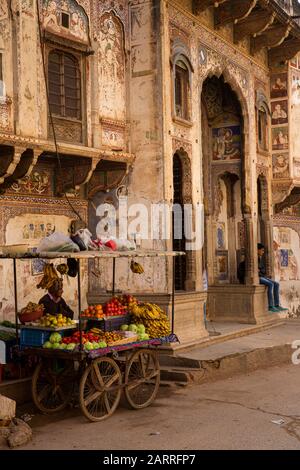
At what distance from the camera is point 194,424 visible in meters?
8.20

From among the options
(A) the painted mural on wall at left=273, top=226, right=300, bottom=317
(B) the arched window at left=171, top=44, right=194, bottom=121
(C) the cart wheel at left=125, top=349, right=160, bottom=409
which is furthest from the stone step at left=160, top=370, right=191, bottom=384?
(A) the painted mural on wall at left=273, top=226, right=300, bottom=317

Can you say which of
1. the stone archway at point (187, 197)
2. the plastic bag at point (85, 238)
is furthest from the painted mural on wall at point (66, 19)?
the plastic bag at point (85, 238)

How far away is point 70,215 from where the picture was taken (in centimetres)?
1244

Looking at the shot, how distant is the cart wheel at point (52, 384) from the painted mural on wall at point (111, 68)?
529 cm

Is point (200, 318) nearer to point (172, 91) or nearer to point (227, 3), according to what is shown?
point (172, 91)

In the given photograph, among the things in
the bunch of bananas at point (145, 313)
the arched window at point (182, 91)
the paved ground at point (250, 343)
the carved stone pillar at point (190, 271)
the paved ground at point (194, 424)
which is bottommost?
the paved ground at point (194, 424)

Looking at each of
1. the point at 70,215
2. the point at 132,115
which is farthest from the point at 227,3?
the point at 70,215

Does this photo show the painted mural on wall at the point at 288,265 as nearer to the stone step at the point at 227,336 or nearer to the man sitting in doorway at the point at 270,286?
the man sitting in doorway at the point at 270,286

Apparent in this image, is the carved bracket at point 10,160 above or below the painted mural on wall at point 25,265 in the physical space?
above

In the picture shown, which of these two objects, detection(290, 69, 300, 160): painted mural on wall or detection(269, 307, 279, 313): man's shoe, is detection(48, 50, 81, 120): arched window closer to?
detection(269, 307, 279, 313): man's shoe

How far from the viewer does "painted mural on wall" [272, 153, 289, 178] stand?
18109 mm

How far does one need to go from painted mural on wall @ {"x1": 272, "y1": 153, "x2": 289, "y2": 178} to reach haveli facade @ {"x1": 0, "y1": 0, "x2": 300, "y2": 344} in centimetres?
104

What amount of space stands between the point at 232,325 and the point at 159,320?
604 centimetres

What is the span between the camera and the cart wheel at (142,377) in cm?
915
